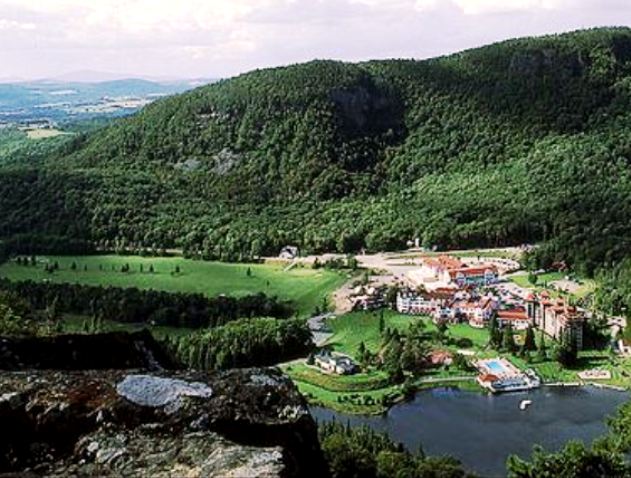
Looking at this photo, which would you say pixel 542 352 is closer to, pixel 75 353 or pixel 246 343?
pixel 246 343

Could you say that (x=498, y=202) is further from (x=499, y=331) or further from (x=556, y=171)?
(x=499, y=331)

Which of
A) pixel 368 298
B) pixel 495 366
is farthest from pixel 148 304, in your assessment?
pixel 495 366

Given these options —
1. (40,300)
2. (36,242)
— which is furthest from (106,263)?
(40,300)

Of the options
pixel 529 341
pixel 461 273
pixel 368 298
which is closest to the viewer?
pixel 529 341

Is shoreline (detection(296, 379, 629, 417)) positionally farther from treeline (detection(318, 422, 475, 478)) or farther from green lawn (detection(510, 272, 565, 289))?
green lawn (detection(510, 272, 565, 289))

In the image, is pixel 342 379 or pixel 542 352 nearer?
pixel 342 379

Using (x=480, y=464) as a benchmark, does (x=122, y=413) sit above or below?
above

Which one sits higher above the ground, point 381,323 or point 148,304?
point 148,304

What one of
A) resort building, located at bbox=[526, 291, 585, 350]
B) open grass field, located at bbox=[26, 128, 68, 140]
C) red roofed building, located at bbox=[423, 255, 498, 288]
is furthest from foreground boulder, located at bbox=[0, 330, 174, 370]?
open grass field, located at bbox=[26, 128, 68, 140]
